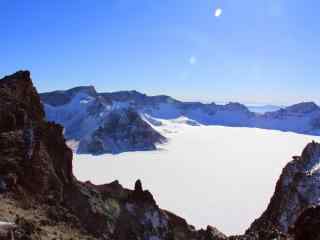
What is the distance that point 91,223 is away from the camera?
38.5 metres

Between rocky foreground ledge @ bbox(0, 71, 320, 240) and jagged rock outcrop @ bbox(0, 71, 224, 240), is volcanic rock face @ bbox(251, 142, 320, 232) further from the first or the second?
jagged rock outcrop @ bbox(0, 71, 224, 240)

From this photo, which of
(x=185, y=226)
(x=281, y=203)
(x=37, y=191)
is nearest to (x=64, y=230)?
(x=37, y=191)

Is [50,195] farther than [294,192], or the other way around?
[294,192]

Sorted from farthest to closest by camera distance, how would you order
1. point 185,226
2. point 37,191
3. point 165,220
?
point 185,226, point 165,220, point 37,191

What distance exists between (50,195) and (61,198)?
1.52 metres

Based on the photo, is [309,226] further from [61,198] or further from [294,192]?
[294,192]

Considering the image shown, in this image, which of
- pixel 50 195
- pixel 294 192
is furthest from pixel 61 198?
pixel 294 192

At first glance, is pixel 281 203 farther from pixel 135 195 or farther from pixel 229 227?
pixel 229 227

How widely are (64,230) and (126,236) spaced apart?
1171 cm

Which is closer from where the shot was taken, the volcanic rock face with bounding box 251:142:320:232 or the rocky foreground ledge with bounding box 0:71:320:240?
the rocky foreground ledge with bounding box 0:71:320:240

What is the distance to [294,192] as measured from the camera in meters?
52.2

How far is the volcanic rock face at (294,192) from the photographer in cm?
4988

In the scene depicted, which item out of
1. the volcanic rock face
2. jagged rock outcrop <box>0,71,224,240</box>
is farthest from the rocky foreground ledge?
the volcanic rock face

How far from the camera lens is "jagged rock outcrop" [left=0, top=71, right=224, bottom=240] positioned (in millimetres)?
30625
